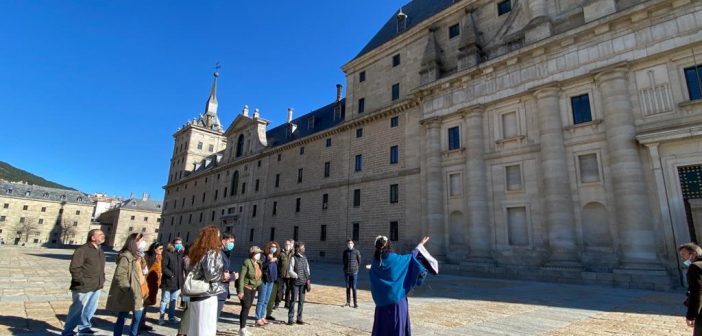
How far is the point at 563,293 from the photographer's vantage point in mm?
12641

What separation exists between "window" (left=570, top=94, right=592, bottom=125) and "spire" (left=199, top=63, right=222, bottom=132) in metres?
62.6

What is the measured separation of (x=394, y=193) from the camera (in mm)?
26000

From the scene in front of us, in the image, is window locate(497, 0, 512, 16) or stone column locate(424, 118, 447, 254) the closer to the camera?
stone column locate(424, 118, 447, 254)

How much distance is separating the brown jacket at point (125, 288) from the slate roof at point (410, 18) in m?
26.9

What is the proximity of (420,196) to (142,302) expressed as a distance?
19751 millimetres

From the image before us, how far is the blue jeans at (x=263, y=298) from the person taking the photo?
7578 mm

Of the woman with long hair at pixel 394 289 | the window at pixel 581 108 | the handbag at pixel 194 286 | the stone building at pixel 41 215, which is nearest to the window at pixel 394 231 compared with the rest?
the window at pixel 581 108

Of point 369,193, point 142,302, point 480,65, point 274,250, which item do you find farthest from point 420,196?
point 142,302

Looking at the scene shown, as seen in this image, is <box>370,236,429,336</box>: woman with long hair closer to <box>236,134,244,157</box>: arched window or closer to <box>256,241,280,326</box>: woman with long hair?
<box>256,241,280,326</box>: woman with long hair

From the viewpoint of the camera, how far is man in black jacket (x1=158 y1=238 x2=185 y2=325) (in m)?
7.61

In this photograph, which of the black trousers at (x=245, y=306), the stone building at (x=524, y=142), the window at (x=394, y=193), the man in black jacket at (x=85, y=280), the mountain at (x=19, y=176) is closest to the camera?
the man in black jacket at (x=85, y=280)

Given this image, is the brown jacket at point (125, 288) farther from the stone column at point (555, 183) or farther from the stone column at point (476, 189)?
the stone column at point (476, 189)

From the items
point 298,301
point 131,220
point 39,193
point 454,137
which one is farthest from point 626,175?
point 39,193

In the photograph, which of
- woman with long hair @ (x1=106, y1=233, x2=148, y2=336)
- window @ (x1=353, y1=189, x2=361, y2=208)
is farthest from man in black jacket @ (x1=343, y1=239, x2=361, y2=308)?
window @ (x1=353, y1=189, x2=361, y2=208)
